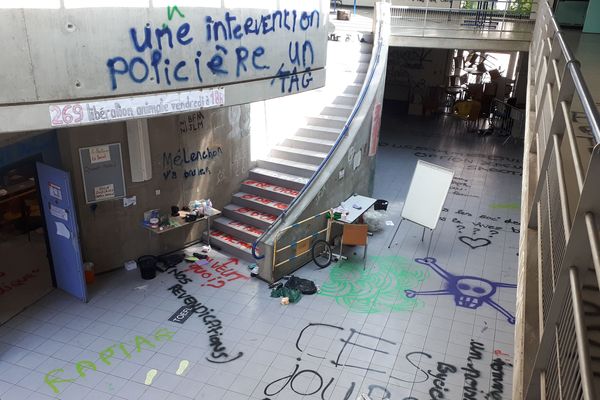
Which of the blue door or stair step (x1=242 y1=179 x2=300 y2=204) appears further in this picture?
stair step (x1=242 y1=179 x2=300 y2=204)

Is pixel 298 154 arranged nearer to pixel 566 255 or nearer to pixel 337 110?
pixel 337 110

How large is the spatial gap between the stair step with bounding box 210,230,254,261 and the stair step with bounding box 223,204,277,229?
512mm

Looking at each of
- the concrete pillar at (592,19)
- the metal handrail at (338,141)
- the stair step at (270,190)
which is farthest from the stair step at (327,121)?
the concrete pillar at (592,19)

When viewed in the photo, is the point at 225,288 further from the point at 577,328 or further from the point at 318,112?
the point at 577,328

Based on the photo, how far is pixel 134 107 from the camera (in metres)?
6.91

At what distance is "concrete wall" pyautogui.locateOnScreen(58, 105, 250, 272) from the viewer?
383 inches

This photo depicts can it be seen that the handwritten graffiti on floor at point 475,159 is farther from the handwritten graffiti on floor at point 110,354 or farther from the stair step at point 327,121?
the handwritten graffiti on floor at point 110,354

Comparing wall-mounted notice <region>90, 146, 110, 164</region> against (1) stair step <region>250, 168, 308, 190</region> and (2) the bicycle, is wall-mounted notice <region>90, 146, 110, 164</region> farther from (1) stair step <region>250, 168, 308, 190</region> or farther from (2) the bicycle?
(2) the bicycle

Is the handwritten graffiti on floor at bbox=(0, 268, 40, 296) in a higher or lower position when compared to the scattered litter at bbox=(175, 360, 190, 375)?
higher

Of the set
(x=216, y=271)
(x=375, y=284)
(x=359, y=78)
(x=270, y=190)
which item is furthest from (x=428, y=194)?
(x=216, y=271)

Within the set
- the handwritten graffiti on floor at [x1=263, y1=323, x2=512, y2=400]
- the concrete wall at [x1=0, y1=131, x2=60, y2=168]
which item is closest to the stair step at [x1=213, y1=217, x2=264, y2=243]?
the handwritten graffiti on floor at [x1=263, y1=323, x2=512, y2=400]

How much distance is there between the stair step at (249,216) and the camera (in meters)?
12.0

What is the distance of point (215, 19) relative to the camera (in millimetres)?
7453

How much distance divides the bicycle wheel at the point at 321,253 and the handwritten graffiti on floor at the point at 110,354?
3.72 meters
